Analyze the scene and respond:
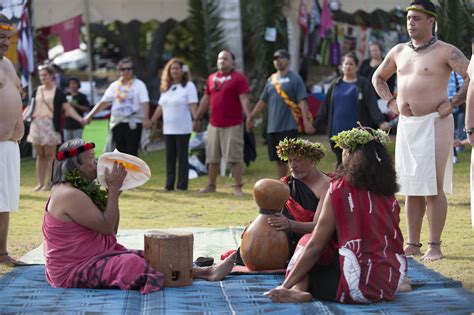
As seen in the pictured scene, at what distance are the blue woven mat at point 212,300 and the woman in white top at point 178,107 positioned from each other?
6359 millimetres

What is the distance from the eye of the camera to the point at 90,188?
6.79 metres

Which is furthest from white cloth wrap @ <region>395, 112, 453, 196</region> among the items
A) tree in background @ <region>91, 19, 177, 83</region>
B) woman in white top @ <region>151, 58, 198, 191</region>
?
tree in background @ <region>91, 19, 177, 83</region>

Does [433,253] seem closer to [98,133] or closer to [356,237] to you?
[356,237]

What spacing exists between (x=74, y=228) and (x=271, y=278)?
1.44 m

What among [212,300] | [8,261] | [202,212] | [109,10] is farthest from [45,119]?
[212,300]

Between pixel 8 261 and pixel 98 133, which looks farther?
pixel 98 133

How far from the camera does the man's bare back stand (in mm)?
8086

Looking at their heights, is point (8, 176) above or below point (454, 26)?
below

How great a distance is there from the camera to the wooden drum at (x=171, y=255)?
22.4 feet

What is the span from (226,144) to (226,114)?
1.31ft

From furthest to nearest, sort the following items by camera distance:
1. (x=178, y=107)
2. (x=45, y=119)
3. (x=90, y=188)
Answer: (x=45, y=119) < (x=178, y=107) < (x=90, y=188)

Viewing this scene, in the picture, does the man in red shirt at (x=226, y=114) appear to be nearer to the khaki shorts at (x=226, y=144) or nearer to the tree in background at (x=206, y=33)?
the khaki shorts at (x=226, y=144)

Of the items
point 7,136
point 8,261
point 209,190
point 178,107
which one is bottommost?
point 8,261

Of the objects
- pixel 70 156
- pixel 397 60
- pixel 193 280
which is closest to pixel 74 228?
pixel 70 156
